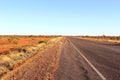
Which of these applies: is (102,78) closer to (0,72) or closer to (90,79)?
(90,79)

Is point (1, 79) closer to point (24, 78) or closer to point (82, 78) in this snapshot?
point (24, 78)

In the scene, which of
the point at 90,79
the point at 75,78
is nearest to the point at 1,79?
the point at 75,78

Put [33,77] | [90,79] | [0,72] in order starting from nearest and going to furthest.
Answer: [90,79], [33,77], [0,72]

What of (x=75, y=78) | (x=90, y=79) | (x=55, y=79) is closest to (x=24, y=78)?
(x=55, y=79)

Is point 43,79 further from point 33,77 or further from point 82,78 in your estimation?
point 82,78

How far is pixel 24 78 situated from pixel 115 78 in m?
3.67

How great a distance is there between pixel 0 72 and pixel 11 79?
6.67ft

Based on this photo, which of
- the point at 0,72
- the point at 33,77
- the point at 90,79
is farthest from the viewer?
the point at 0,72

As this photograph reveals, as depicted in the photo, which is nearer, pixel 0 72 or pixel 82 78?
pixel 82 78

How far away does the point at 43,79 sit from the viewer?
8812 millimetres

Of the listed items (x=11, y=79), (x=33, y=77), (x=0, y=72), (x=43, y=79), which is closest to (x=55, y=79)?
(x=43, y=79)

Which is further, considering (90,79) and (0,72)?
(0,72)

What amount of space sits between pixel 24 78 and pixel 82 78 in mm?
2351

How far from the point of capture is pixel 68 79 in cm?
876
